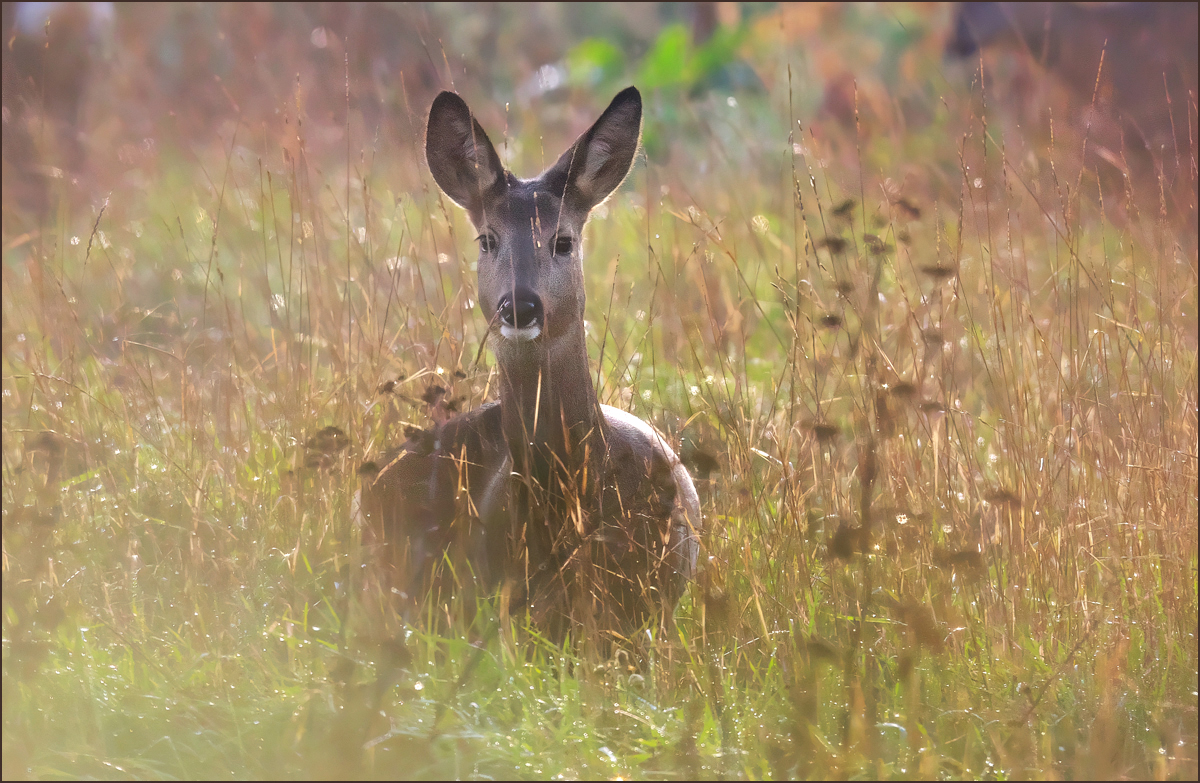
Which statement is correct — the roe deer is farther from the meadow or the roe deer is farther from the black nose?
the meadow

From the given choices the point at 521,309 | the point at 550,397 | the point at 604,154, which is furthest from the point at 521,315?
the point at 604,154

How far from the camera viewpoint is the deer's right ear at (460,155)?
162 inches

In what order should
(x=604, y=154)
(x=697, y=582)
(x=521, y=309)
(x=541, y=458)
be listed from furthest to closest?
(x=604, y=154) → (x=541, y=458) → (x=521, y=309) → (x=697, y=582)

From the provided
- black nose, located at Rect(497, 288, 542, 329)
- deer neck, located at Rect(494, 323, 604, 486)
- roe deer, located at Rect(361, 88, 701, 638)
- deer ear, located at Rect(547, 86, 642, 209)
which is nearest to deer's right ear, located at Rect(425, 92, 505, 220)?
roe deer, located at Rect(361, 88, 701, 638)

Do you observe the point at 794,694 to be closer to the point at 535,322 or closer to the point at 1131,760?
the point at 1131,760

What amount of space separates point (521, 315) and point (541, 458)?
0.52m

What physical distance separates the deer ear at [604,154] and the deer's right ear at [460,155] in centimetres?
27

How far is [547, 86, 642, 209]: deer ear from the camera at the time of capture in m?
4.11

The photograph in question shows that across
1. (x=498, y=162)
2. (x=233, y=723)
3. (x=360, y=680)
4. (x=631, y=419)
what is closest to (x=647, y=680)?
(x=360, y=680)

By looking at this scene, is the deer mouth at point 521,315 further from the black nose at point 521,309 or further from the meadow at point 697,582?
the meadow at point 697,582

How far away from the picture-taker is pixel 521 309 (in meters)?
3.70

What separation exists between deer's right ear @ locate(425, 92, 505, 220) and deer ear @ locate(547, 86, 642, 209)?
266 millimetres

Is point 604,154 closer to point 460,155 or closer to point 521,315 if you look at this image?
point 460,155

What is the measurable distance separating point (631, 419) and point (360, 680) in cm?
177
